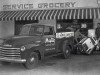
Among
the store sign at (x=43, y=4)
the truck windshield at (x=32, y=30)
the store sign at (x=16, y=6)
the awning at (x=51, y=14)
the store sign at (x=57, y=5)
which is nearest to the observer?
the truck windshield at (x=32, y=30)

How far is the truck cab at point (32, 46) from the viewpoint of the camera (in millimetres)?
8734

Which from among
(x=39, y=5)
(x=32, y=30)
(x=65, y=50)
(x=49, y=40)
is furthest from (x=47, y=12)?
(x=32, y=30)

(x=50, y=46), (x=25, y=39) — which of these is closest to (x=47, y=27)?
(x=50, y=46)

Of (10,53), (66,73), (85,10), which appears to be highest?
(85,10)

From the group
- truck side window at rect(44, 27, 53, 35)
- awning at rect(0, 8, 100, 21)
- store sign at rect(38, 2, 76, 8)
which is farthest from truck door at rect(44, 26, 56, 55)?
store sign at rect(38, 2, 76, 8)

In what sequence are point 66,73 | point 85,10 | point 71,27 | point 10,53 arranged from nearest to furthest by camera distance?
point 66,73 < point 10,53 < point 85,10 < point 71,27

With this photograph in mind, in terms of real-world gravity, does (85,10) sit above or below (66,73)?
above

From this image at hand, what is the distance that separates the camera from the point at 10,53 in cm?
880

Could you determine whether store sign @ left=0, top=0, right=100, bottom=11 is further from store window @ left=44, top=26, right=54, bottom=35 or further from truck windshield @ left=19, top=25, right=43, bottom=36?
truck windshield @ left=19, top=25, right=43, bottom=36

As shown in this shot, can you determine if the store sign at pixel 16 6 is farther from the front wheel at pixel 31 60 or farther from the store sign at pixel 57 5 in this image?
the front wheel at pixel 31 60

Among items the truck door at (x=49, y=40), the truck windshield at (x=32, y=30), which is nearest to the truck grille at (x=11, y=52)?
the truck windshield at (x=32, y=30)

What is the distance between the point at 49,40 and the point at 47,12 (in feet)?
19.7

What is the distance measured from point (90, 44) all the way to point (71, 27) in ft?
12.4

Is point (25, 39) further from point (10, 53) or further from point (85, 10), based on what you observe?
point (85, 10)
